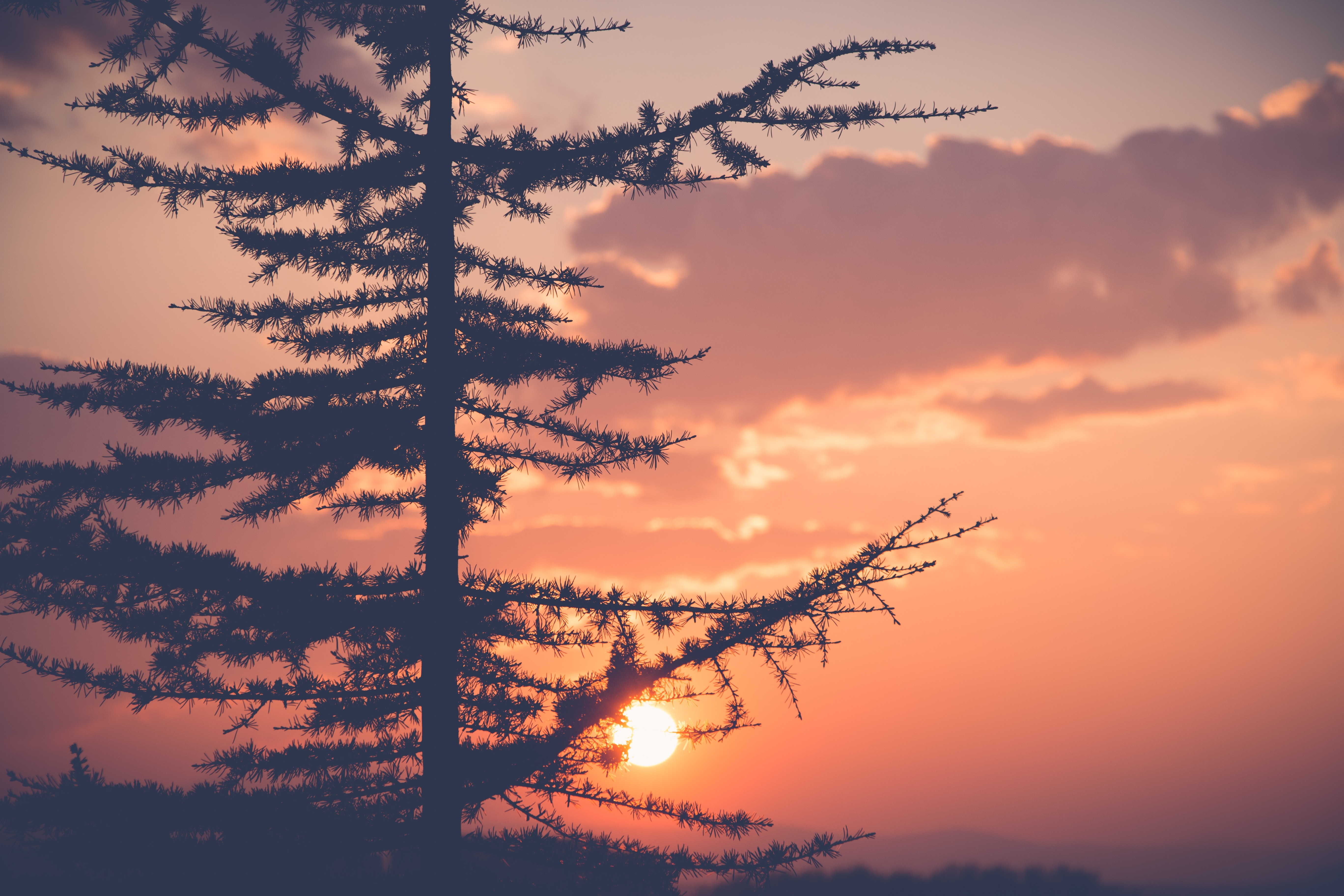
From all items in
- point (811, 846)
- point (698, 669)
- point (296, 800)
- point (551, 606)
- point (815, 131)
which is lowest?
point (811, 846)

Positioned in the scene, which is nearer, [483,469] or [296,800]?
[296,800]

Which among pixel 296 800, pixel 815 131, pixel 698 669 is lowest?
pixel 296 800

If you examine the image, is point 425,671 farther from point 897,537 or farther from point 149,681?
point 897,537

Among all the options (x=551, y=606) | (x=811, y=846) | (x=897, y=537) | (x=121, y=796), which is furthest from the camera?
(x=551, y=606)

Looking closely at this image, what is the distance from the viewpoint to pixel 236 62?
666 cm

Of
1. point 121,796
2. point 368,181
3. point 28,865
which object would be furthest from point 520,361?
point 28,865

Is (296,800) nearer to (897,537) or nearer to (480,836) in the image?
(480,836)

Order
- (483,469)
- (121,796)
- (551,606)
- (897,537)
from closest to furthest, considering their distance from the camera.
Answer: (897,537)
(121,796)
(551,606)
(483,469)

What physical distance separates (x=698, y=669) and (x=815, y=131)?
469 centimetres

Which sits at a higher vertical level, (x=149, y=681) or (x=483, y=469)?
(x=483, y=469)

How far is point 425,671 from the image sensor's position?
7398 mm

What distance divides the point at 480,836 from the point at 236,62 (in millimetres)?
6874

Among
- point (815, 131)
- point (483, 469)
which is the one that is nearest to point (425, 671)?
point (483, 469)

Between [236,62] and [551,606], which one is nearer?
[236,62]
